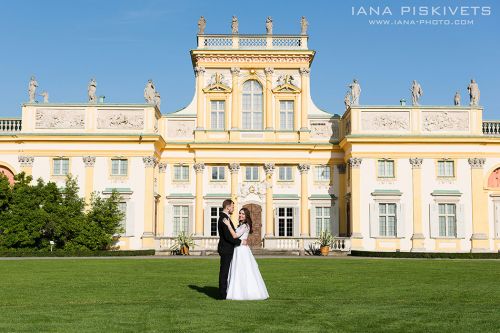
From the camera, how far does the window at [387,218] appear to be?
41.5 m

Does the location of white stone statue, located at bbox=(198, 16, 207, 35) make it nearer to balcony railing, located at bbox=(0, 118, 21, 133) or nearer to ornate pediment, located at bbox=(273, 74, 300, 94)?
ornate pediment, located at bbox=(273, 74, 300, 94)

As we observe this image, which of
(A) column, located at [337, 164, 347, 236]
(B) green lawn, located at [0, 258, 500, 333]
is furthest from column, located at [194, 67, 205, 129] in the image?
(B) green lawn, located at [0, 258, 500, 333]

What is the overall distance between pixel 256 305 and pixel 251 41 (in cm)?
3417

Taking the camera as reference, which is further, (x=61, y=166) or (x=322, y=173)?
(x=322, y=173)

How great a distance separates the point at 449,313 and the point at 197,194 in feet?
107

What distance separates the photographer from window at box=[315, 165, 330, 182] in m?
43.9

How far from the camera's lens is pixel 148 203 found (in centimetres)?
4075

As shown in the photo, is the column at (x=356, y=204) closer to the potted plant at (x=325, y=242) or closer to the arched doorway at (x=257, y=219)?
the potted plant at (x=325, y=242)

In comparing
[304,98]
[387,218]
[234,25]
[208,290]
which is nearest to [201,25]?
[234,25]

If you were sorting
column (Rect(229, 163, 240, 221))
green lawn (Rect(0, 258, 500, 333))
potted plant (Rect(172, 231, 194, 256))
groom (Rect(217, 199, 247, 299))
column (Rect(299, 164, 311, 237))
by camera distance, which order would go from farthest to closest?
column (Rect(229, 163, 240, 221)), column (Rect(299, 164, 311, 237)), potted plant (Rect(172, 231, 194, 256)), groom (Rect(217, 199, 247, 299)), green lawn (Rect(0, 258, 500, 333))


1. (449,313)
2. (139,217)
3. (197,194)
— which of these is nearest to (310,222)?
(197,194)

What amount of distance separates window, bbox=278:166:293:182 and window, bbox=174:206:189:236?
6.57 meters

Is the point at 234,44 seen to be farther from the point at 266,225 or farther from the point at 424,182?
the point at 424,182

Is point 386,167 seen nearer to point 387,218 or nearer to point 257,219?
point 387,218
